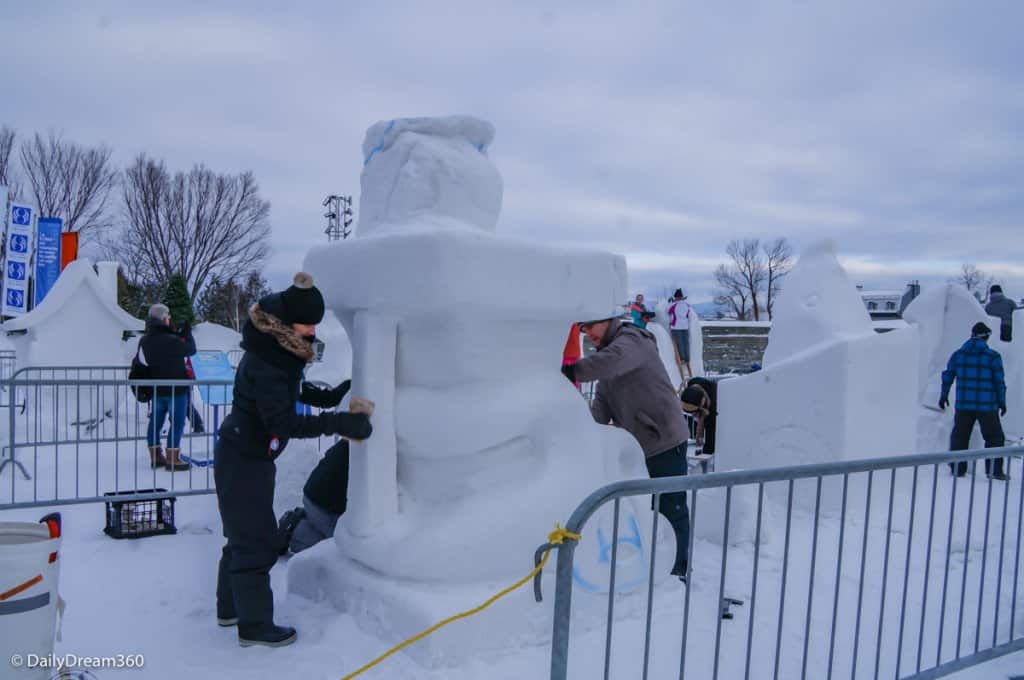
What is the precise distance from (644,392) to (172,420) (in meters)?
4.63

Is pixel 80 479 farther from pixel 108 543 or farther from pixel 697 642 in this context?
pixel 697 642

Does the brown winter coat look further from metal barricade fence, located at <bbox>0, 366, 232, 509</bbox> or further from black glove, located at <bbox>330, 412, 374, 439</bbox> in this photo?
metal barricade fence, located at <bbox>0, 366, 232, 509</bbox>

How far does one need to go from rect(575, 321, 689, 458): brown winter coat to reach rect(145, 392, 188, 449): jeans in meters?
4.50

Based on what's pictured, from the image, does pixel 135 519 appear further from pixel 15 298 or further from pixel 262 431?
pixel 15 298

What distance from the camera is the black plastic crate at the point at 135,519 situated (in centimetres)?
470

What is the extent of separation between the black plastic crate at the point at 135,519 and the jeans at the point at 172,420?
1.96 meters

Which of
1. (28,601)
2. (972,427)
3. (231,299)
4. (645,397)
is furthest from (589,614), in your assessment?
(231,299)

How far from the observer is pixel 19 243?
495 inches

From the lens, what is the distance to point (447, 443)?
10.5ft

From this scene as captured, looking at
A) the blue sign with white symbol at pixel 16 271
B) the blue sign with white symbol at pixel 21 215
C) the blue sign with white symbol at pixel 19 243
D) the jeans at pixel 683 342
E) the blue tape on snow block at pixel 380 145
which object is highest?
the blue sign with white symbol at pixel 21 215

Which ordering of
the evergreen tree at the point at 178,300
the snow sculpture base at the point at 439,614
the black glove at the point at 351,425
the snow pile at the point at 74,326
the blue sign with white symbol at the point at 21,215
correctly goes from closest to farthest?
the snow sculpture base at the point at 439,614, the black glove at the point at 351,425, the snow pile at the point at 74,326, the blue sign with white symbol at the point at 21,215, the evergreen tree at the point at 178,300

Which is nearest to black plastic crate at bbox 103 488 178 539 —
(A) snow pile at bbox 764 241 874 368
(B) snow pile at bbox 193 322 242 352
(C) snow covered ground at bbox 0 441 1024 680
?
(C) snow covered ground at bbox 0 441 1024 680

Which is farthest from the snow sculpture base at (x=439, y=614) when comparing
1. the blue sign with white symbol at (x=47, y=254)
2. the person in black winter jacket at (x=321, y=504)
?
the blue sign with white symbol at (x=47, y=254)

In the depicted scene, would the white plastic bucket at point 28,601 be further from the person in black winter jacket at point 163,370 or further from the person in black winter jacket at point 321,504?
the person in black winter jacket at point 163,370
